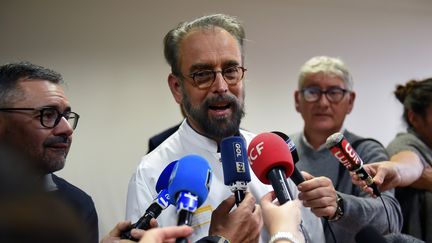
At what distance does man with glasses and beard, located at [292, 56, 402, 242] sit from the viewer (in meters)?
1.19

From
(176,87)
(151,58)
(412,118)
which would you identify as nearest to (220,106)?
(176,87)

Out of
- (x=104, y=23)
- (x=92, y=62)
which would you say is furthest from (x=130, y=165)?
(x=104, y=23)

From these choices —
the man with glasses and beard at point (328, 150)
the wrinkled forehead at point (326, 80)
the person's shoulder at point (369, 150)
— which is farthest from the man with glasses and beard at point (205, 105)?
the wrinkled forehead at point (326, 80)

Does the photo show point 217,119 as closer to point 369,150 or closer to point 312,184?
point 312,184

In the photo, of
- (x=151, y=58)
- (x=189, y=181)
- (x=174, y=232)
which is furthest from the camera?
(x=151, y=58)

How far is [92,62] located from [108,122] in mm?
428

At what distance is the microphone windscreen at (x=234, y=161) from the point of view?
2.80ft

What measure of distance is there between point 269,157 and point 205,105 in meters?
0.35

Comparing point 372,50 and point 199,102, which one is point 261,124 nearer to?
point 372,50

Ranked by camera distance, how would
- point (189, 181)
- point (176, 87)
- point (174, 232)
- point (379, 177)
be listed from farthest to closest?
point (176, 87)
point (379, 177)
point (189, 181)
point (174, 232)

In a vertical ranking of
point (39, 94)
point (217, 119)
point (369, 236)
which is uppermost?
point (39, 94)

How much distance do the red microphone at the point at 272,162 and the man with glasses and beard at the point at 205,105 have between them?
263mm

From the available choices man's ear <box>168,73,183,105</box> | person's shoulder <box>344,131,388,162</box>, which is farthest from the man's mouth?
person's shoulder <box>344,131,388,162</box>

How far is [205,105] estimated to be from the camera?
3.77 feet
